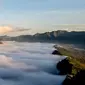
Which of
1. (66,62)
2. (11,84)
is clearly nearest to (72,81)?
(11,84)

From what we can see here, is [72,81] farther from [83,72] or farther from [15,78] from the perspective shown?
[15,78]

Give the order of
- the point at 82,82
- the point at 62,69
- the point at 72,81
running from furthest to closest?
the point at 62,69, the point at 72,81, the point at 82,82

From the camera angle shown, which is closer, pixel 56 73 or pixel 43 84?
pixel 43 84

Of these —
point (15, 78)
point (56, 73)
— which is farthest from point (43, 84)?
point (15, 78)

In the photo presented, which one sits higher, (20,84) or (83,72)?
(83,72)

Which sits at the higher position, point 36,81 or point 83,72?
point 83,72

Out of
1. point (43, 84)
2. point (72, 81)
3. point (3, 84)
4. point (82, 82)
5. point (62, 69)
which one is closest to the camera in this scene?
point (82, 82)

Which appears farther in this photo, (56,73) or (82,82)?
(56,73)

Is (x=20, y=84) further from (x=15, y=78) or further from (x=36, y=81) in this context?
(x=15, y=78)

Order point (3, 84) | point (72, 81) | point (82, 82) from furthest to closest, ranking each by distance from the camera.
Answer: point (3, 84), point (72, 81), point (82, 82)
